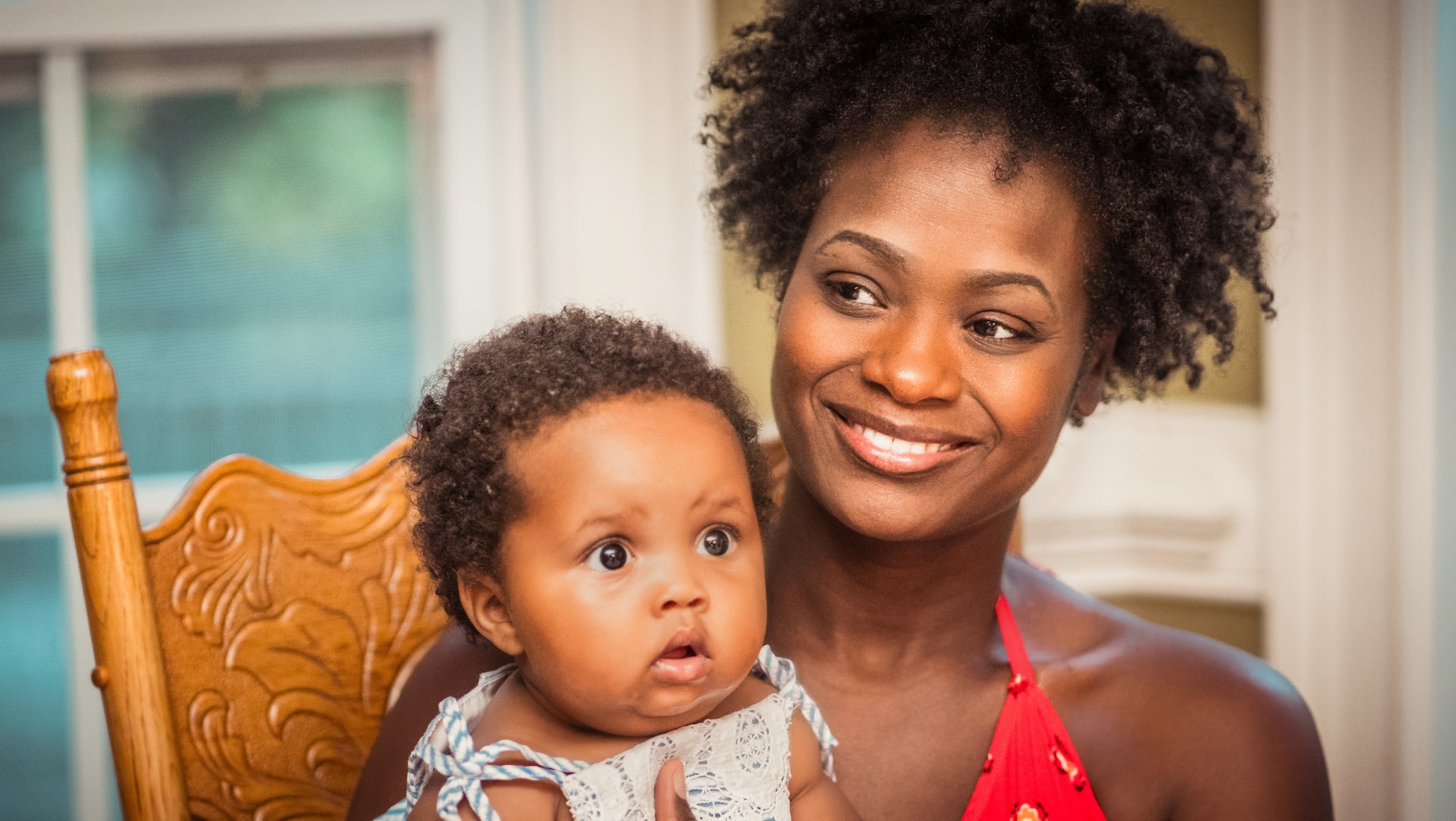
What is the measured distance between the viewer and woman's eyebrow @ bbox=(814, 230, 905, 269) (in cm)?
136

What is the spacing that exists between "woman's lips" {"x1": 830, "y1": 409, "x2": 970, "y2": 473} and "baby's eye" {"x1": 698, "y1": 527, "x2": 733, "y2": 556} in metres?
0.23

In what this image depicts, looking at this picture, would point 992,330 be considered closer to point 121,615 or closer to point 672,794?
point 672,794

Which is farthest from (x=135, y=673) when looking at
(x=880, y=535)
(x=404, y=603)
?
(x=880, y=535)

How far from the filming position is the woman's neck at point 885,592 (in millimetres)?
1583

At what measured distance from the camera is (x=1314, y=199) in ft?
8.21

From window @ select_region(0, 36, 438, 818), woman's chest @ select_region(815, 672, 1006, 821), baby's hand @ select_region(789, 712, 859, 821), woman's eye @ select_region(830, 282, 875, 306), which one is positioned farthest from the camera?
window @ select_region(0, 36, 438, 818)

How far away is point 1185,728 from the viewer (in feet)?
5.12

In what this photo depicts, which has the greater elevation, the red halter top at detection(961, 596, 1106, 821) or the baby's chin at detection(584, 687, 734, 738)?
the baby's chin at detection(584, 687, 734, 738)

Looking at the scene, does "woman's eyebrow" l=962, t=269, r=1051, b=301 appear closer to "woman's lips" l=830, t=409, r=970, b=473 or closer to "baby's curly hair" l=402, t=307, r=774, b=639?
"woman's lips" l=830, t=409, r=970, b=473

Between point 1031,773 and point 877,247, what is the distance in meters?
0.67

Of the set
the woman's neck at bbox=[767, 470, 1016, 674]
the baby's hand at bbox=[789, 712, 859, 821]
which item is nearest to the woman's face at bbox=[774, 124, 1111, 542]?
the woman's neck at bbox=[767, 470, 1016, 674]

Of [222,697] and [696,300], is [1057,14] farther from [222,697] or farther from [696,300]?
[222,697]

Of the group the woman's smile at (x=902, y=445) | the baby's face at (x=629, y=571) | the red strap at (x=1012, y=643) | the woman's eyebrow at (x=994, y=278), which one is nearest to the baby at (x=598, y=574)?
the baby's face at (x=629, y=571)

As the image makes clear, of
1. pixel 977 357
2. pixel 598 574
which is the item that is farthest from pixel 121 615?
pixel 977 357
